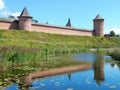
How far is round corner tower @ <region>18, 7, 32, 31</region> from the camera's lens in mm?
56812

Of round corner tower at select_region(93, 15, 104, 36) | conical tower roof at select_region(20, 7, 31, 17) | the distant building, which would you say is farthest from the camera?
round corner tower at select_region(93, 15, 104, 36)

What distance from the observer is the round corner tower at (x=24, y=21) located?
5681 cm

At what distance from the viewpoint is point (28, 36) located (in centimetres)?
5138

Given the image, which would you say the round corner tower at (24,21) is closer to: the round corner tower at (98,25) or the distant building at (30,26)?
the distant building at (30,26)

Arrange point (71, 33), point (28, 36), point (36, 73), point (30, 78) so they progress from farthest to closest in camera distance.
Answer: point (71, 33), point (28, 36), point (36, 73), point (30, 78)

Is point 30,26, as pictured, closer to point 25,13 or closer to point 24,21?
point 24,21

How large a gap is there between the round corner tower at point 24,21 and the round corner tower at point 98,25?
25037mm

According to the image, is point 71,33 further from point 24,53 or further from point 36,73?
point 36,73

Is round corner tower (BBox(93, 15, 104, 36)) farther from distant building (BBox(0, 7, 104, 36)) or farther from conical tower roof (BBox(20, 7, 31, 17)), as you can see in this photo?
conical tower roof (BBox(20, 7, 31, 17))

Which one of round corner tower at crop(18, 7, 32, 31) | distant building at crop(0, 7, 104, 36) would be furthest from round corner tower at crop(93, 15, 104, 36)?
round corner tower at crop(18, 7, 32, 31)

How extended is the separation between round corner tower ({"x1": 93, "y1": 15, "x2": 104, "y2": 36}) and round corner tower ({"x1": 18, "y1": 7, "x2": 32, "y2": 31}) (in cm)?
2504

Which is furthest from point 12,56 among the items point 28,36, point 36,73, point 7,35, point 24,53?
point 28,36

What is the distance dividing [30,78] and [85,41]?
49.1m

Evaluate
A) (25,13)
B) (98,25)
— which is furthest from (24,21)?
(98,25)
